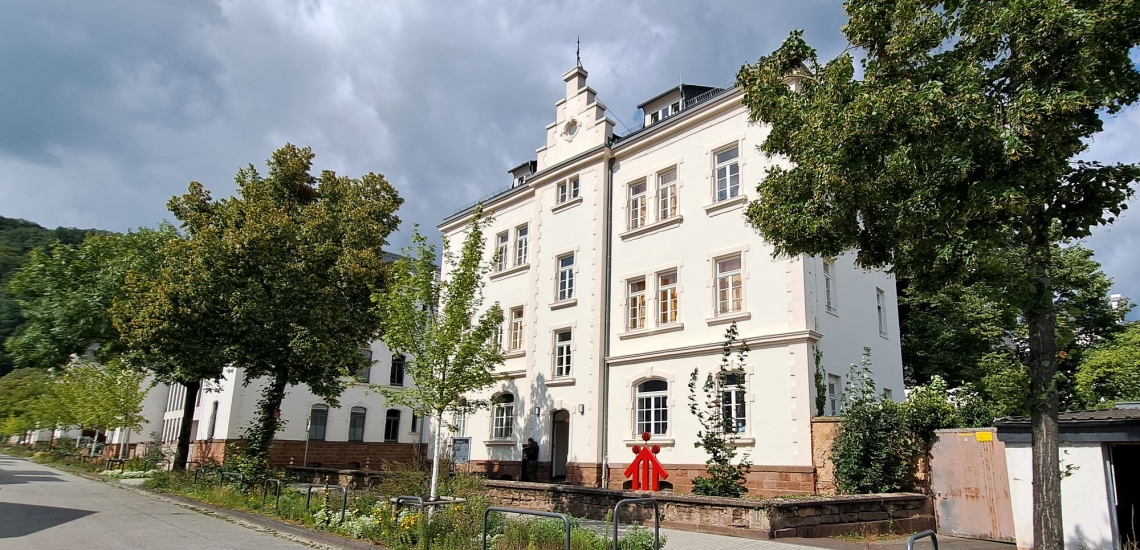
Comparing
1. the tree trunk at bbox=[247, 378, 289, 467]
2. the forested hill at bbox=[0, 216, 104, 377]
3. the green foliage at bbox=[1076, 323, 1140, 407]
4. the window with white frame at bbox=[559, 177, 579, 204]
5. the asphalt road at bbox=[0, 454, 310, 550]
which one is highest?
the forested hill at bbox=[0, 216, 104, 377]

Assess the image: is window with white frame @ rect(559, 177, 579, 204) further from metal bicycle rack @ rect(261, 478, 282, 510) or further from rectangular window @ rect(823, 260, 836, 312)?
metal bicycle rack @ rect(261, 478, 282, 510)

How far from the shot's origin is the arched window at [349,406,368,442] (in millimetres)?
36531

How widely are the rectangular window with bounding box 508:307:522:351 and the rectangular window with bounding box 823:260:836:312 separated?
36.4ft

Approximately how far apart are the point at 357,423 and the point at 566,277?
62.4 ft

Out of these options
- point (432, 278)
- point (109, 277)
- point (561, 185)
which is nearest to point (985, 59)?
point (432, 278)

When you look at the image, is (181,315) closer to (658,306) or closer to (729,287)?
(658,306)

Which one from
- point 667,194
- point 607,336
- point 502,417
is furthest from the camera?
point 502,417

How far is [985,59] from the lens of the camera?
8672 mm

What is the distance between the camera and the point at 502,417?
24578 millimetres

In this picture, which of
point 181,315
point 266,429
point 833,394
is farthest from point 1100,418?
point 181,315

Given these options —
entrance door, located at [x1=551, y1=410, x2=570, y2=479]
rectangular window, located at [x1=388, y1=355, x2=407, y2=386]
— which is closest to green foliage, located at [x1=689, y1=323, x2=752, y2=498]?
entrance door, located at [x1=551, y1=410, x2=570, y2=479]

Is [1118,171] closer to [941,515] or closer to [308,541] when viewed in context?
[941,515]

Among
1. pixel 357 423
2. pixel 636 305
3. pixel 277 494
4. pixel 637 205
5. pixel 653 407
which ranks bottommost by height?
pixel 277 494

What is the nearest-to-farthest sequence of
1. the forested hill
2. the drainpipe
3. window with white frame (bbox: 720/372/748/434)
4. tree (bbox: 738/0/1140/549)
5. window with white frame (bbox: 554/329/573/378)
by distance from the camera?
tree (bbox: 738/0/1140/549) < window with white frame (bbox: 720/372/748/434) < the drainpipe < window with white frame (bbox: 554/329/573/378) < the forested hill
